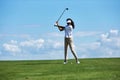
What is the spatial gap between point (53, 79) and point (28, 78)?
4.08 ft

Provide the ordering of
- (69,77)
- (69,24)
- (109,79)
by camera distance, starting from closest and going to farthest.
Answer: (109,79) < (69,77) < (69,24)

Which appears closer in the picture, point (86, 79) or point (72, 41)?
Answer: point (86, 79)

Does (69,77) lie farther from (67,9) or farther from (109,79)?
(67,9)

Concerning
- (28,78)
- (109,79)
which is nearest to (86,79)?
(109,79)

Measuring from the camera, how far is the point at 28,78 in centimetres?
1527

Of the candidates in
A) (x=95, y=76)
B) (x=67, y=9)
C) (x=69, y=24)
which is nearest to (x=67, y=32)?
(x=69, y=24)

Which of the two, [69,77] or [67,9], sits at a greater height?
[67,9]

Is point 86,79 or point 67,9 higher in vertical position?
point 67,9

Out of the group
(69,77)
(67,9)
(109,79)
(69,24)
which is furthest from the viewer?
(67,9)

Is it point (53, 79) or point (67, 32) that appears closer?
point (53, 79)

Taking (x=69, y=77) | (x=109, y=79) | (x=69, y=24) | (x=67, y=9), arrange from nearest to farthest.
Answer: (x=109, y=79) < (x=69, y=77) < (x=69, y=24) < (x=67, y=9)

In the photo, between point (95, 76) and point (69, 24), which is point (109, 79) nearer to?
point (95, 76)

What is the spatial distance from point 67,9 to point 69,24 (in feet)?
9.38

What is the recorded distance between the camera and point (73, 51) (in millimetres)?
23062
